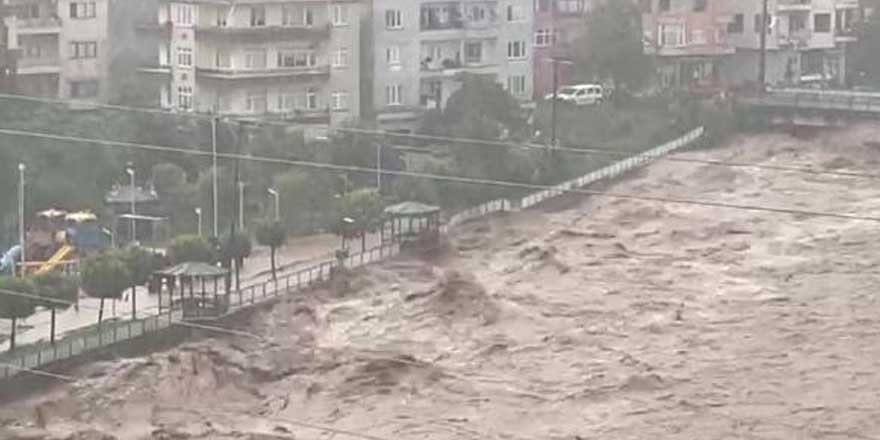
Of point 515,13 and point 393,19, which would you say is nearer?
point 393,19

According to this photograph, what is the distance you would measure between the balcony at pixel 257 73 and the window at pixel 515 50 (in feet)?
4.86

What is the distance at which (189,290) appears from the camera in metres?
6.45

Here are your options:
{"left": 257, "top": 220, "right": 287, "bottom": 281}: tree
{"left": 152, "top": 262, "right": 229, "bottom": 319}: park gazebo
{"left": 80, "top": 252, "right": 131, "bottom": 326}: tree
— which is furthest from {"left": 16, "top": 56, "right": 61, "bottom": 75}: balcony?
{"left": 80, "top": 252, "right": 131, "bottom": 326}: tree

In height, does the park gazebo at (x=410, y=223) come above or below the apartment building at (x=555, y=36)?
below

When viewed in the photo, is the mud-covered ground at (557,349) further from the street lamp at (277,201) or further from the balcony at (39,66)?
the balcony at (39,66)

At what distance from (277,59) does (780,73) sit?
13.6ft

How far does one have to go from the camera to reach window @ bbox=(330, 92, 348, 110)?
9016 mm

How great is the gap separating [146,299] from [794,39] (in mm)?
6373

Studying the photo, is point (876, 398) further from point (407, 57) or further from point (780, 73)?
point (780, 73)

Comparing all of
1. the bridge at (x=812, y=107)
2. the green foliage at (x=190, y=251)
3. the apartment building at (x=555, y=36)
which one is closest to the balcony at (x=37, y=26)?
the green foliage at (x=190, y=251)

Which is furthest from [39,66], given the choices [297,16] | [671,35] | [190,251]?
[671,35]

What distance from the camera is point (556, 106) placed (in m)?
9.74

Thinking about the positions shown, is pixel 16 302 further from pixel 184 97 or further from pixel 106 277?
pixel 184 97

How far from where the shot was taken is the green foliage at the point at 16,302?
5742 mm
